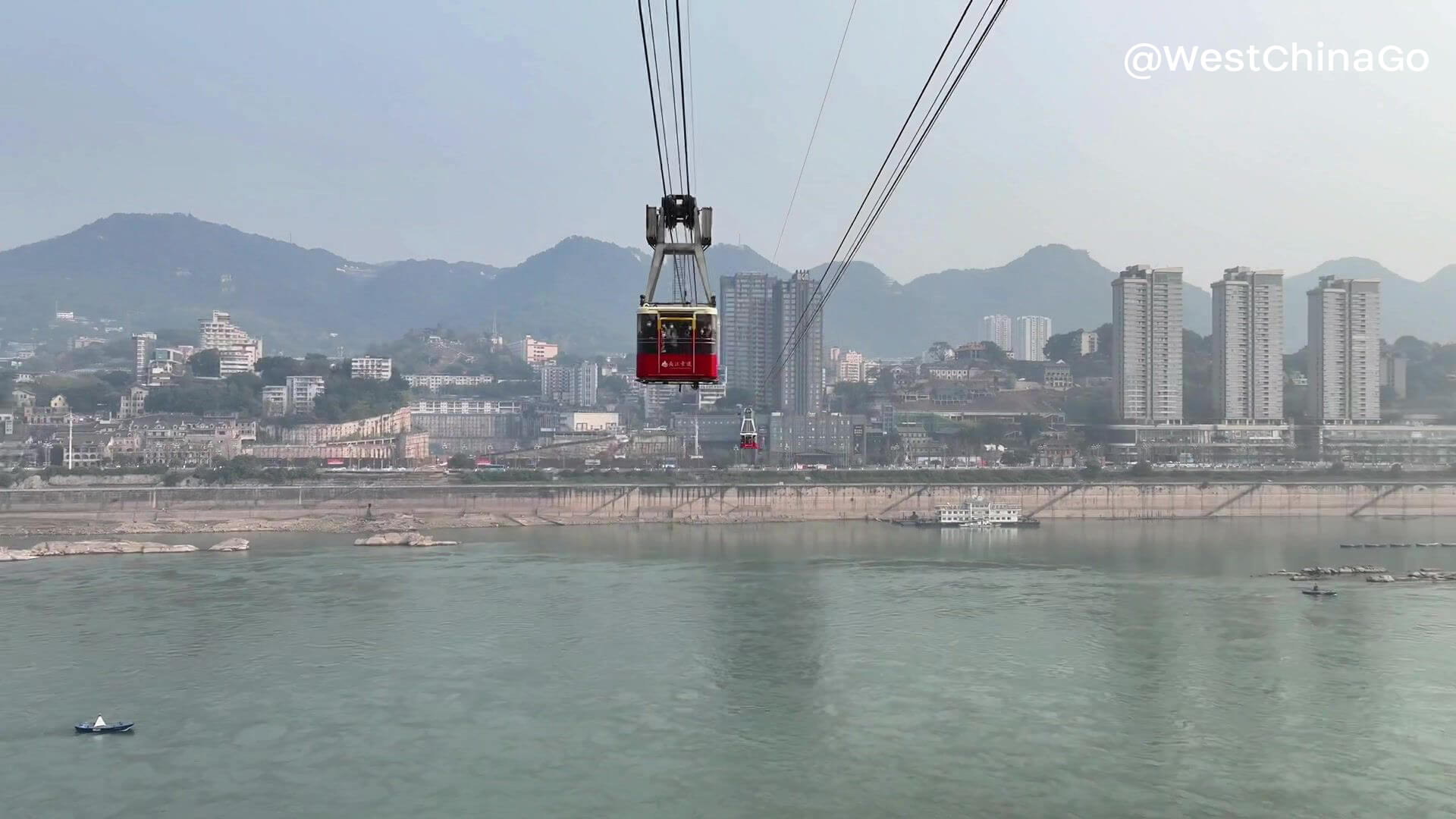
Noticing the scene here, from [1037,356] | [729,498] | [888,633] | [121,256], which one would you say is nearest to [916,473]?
[729,498]

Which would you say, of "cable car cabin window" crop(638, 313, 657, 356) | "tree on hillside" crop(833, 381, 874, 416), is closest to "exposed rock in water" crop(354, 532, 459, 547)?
"cable car cabin window" crop(638, 313, 657, 356)

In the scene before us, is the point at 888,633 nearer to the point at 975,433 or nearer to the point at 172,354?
the point at 975,433

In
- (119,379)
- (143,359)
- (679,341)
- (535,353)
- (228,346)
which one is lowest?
(679,341)

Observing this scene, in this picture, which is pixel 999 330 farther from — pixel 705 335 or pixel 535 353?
pixel 705 335

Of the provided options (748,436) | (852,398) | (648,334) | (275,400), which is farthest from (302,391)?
(648,334)

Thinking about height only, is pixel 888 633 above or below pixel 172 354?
below

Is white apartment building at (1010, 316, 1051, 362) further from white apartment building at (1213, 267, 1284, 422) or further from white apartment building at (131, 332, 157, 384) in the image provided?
white apartment building at (131, 332, 157, 384)

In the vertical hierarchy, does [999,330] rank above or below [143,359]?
above
